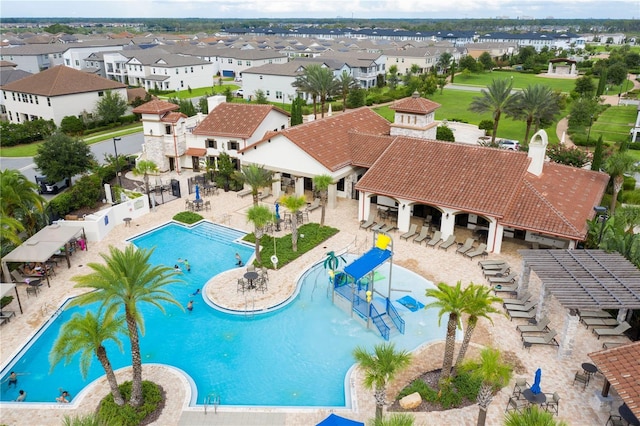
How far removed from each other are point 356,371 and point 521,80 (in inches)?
4391

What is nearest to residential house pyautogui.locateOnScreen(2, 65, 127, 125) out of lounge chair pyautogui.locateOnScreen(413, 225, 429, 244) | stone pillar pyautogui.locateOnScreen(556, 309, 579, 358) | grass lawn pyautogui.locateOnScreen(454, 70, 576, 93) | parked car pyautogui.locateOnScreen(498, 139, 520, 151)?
parked car pyautogui.locateOnScreen(498, 139, 520, 151)

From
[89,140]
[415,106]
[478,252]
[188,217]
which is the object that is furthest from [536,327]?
[89,140]

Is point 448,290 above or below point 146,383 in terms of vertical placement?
above

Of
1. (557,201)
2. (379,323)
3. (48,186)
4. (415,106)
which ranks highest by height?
(415,106)

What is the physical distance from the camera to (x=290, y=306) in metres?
25.5

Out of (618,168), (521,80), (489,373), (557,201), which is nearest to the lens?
(489,373)

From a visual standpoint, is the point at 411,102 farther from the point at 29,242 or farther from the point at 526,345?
the point at 29,242

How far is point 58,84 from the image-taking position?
68688mm

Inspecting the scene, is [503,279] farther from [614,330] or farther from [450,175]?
[450,175]

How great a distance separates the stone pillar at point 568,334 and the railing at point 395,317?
22.8 feet

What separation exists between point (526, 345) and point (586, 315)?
4603mm

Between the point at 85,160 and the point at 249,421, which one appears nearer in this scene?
the point at 249,421

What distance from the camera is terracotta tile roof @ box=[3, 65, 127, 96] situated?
68.0 meters

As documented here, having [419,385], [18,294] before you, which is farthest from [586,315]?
[18,294]
